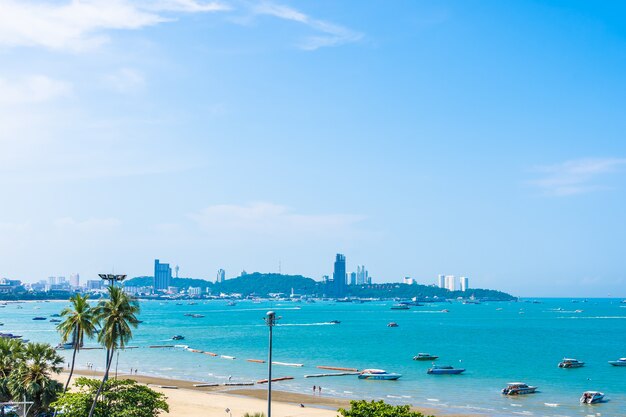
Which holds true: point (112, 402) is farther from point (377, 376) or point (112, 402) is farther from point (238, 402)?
point (377, 376)

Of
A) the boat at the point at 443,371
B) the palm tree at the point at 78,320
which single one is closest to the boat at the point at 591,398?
the boat at the point at 443,371

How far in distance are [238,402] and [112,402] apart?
3605 centimetres

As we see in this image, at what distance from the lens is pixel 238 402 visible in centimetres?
7662

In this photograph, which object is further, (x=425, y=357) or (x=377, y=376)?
(x=425, y=357)

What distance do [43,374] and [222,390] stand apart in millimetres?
46308

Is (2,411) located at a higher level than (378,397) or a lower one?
higher

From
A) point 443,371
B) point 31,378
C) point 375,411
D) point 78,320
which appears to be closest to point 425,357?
point 443,371

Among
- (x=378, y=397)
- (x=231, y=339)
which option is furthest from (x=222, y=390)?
(x=231, y=339)

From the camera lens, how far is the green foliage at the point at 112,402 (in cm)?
4072

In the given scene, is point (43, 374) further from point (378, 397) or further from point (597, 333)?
point (597, 333)

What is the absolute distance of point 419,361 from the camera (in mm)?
122375

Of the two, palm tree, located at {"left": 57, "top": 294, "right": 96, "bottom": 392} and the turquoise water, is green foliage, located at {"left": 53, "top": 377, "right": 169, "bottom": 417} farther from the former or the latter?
the turquoise water

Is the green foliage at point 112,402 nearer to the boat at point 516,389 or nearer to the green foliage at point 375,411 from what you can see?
the green foliage at point 375,411

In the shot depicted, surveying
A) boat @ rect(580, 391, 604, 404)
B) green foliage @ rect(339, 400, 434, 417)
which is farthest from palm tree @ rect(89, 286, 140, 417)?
boat @ rect(580, 391, 604, 404)
